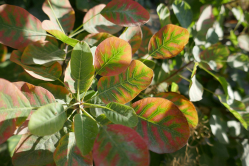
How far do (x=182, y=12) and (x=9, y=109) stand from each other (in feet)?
1.85

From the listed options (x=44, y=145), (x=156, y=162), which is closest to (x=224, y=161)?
(x=156, y=162)

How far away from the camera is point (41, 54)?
44 centimetres

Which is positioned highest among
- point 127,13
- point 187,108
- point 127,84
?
point 127,13

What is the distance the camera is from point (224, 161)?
83 centimetres

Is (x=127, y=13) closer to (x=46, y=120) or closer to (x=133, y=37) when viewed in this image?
(x=133, y=37)

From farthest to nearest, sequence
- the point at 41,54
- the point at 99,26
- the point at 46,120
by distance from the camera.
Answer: the point at 99,26
the point at 41,54
the point at 46,120

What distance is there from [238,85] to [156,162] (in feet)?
2.17

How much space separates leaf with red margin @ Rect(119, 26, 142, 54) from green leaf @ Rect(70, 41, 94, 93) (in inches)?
6.6

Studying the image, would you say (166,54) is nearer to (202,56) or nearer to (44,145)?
(202,56)

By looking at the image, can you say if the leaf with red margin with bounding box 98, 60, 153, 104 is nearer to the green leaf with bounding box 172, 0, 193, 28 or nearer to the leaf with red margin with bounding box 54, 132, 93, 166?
the leaf with red margin with bounding box 54, 132, 93, 166

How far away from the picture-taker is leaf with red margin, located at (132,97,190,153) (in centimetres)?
40

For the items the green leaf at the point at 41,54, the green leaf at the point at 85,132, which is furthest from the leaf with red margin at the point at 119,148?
the green leaf at the point at 41,54

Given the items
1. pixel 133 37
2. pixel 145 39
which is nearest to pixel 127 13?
pixel 133 37

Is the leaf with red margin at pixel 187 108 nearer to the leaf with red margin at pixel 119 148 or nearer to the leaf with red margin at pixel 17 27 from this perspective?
the leaf with red margin at pixel 119 148
